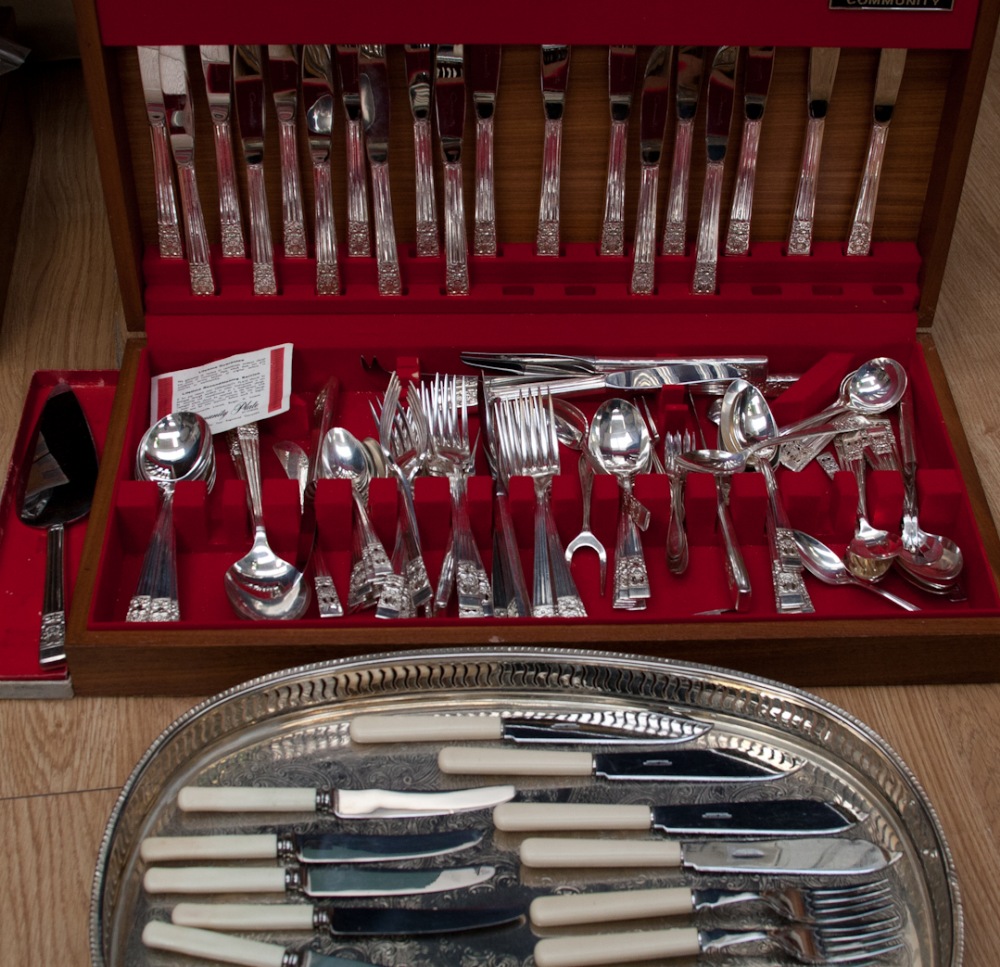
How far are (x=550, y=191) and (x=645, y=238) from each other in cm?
9

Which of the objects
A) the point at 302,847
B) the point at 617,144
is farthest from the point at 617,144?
the point at 302,847

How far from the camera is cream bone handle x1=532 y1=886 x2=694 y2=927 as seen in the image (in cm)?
71

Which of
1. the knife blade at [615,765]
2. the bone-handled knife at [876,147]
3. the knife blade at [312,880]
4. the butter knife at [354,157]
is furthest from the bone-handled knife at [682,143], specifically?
the knife blade at [312,880]

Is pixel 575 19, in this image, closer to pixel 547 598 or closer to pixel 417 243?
pixel 417 243

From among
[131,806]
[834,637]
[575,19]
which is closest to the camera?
[131,806]

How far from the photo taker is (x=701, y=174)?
1.06 m

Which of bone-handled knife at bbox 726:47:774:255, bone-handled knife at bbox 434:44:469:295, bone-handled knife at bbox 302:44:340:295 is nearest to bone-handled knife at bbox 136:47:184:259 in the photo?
bone-handled knife at bbox 302:44:340:295

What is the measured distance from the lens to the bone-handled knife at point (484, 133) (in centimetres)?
98

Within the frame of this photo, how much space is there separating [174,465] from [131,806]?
1.02ft

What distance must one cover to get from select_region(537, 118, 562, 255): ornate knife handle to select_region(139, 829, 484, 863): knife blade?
523mm

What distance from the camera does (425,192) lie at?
1048 millimetres

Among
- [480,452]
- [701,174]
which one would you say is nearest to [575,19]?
[701,174]

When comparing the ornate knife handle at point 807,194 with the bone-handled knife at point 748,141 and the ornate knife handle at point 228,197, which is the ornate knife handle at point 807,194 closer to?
the bone-handled knife at point 748,141

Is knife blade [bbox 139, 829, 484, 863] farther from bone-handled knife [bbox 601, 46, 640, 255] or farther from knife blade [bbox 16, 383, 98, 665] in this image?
bone-handled knife [bbox 601, 46, 640, 255]
